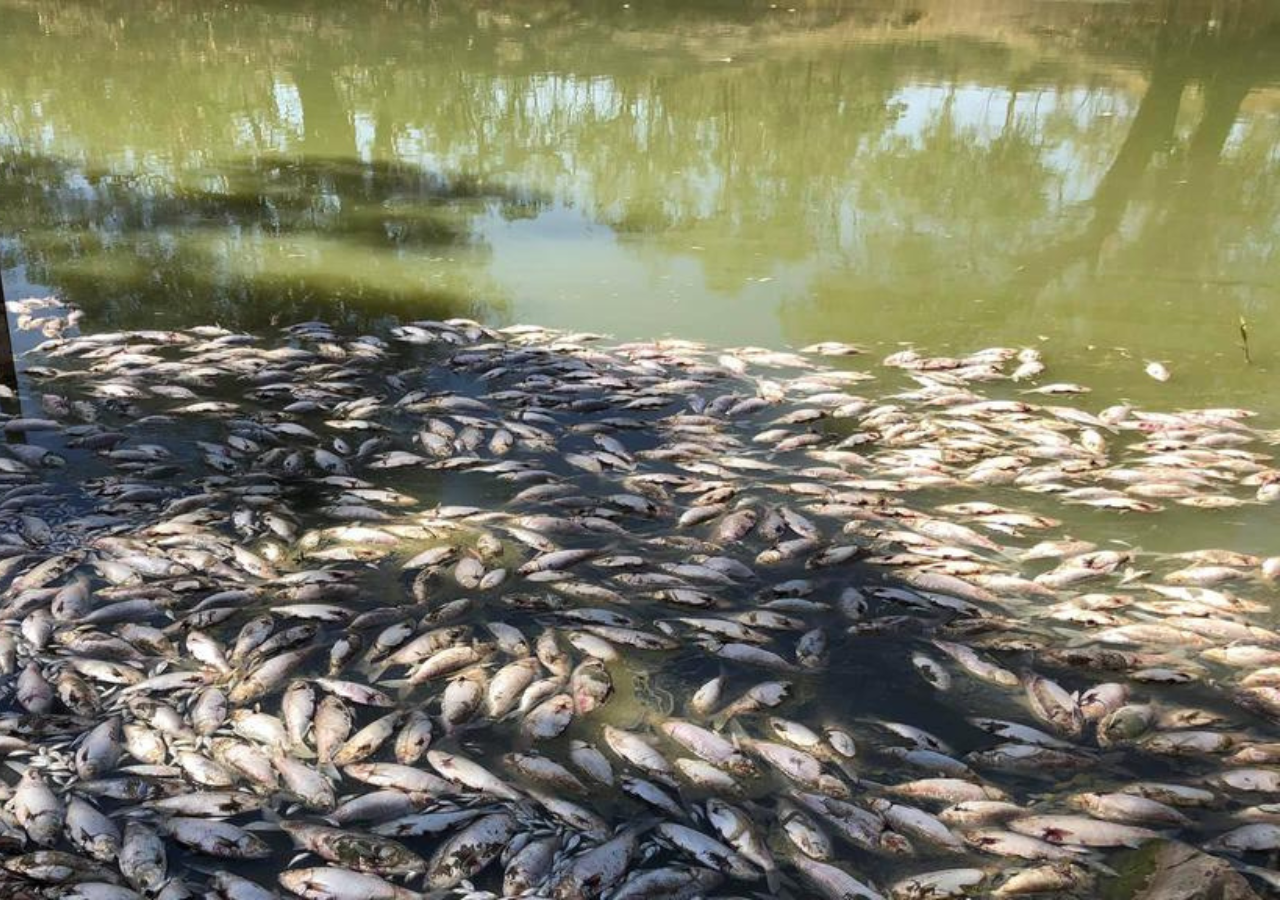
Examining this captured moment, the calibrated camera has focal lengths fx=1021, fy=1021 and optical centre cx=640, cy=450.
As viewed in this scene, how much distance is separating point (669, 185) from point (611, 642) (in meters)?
6.62

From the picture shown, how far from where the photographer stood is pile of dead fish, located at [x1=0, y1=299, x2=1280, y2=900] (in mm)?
2814

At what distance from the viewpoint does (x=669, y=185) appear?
373 inches

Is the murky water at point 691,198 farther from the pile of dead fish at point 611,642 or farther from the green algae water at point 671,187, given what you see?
the pile of dead fish at point 611,642

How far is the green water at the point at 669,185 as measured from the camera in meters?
6.92

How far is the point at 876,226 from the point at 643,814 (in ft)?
21.6

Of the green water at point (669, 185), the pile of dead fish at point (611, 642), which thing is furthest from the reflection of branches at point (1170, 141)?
the pile of dead fish at point (611, 642)

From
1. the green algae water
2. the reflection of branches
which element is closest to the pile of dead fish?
the green algae water

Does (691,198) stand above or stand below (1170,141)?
below

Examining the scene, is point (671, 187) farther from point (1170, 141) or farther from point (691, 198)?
point (1170, 141)

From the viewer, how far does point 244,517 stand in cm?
432

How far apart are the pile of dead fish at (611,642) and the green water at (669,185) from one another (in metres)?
1.27

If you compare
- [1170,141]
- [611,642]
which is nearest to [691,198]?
[1170,141]

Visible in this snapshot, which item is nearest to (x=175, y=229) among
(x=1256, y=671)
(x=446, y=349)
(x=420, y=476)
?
(x=446, y=349)

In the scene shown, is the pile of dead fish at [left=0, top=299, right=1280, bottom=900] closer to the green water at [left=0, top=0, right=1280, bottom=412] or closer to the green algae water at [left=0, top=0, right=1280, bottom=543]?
the green algae water at [left=0, top=0, right=1280, bottom=543]
